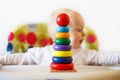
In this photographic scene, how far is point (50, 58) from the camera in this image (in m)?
0.89

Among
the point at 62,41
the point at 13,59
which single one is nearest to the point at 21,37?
the point at 13,59

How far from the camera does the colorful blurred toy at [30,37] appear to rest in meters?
1.09

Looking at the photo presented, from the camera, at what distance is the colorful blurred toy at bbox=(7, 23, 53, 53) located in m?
1.09

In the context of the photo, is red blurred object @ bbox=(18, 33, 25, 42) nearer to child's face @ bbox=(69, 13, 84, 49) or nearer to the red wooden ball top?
child's face @ bbox=(69, 13, 84, 49)

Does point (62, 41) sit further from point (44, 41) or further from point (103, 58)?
point (44, 41)

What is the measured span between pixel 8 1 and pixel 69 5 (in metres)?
0.31

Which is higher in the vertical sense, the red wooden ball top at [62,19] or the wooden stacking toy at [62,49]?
the red wooden ball top at [62,19]

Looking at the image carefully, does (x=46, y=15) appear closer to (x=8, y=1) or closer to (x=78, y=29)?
(x=8, y=1)

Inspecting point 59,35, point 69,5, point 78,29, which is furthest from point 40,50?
point 69,5

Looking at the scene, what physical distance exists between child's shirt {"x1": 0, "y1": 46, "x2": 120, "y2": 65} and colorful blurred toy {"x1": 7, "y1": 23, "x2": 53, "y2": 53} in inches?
7.0

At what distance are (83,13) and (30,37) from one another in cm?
34

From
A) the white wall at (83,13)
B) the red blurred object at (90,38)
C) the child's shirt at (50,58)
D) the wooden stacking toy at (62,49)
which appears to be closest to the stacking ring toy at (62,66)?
the wooden stacking toy at (62,49)

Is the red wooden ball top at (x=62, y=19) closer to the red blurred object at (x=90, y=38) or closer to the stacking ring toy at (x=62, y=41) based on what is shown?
the stacking ring toy at (x=62, y=41)

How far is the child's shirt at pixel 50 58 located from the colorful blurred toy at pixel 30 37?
7.0 inches
